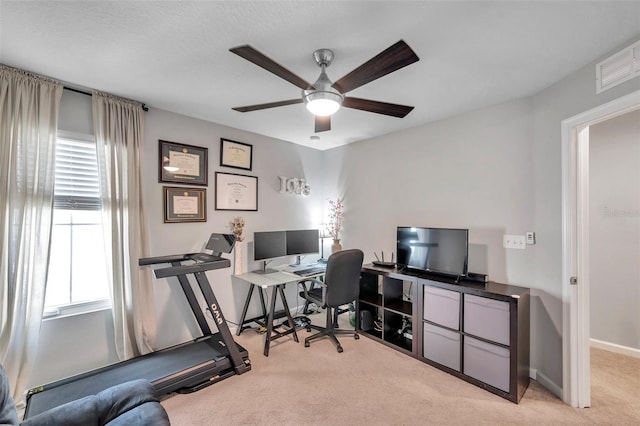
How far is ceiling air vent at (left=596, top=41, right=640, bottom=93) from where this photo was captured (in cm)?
160

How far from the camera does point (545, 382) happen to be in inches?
88.7

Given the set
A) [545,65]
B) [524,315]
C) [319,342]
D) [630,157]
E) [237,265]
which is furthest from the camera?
[237,265]

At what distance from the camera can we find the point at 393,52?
131 cm

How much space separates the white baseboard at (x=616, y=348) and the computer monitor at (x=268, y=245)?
11.7 feet

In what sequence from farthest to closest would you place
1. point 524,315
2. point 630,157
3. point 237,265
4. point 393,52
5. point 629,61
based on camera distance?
1. point 237,265
2. point 630,157
3. point 524,315
4. point 629,61
5. point 393,52

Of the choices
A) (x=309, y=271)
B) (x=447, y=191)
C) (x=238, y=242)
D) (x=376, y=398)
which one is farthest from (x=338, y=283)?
(x=447, y=191)

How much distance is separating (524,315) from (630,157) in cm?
200

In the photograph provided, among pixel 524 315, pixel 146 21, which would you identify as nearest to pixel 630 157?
pixel 524 315

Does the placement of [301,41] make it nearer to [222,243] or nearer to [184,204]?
[222,243]

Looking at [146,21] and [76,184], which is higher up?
[146,21]

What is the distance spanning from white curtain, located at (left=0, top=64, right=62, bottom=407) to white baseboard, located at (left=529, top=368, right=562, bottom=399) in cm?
404

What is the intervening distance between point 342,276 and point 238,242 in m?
1.36

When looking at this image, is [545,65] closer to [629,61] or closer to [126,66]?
[629,61]

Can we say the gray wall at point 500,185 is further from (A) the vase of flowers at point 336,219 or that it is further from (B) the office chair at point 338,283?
(B) the office chair at point 338,283
